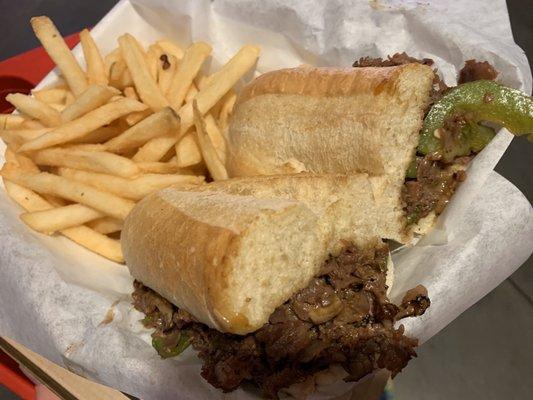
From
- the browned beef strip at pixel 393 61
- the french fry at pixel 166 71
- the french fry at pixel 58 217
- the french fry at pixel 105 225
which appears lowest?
the french fry at pixel 105 225

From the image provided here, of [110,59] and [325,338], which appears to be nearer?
[325,338]

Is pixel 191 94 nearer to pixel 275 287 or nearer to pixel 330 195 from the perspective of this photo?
pixel 330 195

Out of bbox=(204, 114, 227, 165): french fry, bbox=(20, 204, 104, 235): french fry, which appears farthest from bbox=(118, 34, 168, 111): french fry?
bbox=(20, 204, 104, 235): french fry

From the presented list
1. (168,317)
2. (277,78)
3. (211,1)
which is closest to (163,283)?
(168,317)

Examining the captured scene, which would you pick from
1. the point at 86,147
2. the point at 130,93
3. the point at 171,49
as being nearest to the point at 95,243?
the point at 86,147

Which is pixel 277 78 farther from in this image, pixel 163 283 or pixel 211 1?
pixel 163 283

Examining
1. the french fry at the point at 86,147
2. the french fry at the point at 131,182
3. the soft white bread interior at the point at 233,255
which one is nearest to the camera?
the soft white bread interior at the point at 233,255

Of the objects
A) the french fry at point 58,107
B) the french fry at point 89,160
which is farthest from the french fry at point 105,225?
the french fry at point 58,107

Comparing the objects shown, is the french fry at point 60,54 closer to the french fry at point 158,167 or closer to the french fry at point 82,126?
the french fry at point 82,126
